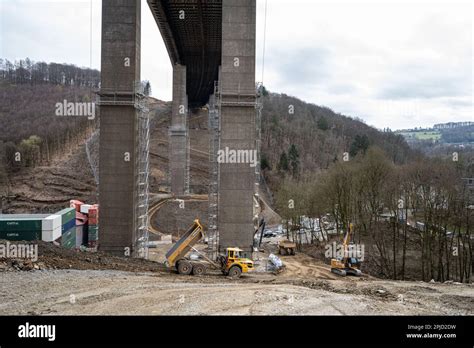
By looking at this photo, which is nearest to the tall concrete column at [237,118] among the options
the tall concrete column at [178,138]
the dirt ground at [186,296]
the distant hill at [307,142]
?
the dirt ground at [186,296]

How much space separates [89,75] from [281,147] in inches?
3703

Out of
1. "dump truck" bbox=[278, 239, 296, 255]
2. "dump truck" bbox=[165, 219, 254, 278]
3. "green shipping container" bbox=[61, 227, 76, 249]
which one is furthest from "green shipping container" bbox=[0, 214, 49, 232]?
"dump truck" bbox=[278, 239, 296, 255]

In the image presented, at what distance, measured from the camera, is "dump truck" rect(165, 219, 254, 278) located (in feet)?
57.6

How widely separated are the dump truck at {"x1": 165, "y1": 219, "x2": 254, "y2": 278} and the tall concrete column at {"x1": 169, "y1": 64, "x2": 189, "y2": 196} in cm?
2976

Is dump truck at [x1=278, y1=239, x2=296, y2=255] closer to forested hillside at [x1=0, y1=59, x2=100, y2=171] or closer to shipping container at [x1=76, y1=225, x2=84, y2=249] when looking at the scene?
shipping container at [x1=76, y1=225, x2=84, y2=249]

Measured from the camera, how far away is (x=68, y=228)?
86.1 ft

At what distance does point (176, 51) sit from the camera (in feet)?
143

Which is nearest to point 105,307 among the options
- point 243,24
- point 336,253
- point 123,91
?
point 123,91

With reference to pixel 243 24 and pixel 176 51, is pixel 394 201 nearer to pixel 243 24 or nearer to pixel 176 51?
pixel 243 24

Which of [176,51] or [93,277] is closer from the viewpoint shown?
[93,277]

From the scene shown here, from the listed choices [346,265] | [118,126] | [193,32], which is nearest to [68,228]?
[118,126]

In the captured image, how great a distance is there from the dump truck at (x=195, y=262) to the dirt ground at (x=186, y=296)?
1738 mm

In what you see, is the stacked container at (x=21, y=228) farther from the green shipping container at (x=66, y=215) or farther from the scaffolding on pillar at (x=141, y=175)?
the scaffolding on pillar at (x=141, y=175)

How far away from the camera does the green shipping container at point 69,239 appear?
2511 centimetres
